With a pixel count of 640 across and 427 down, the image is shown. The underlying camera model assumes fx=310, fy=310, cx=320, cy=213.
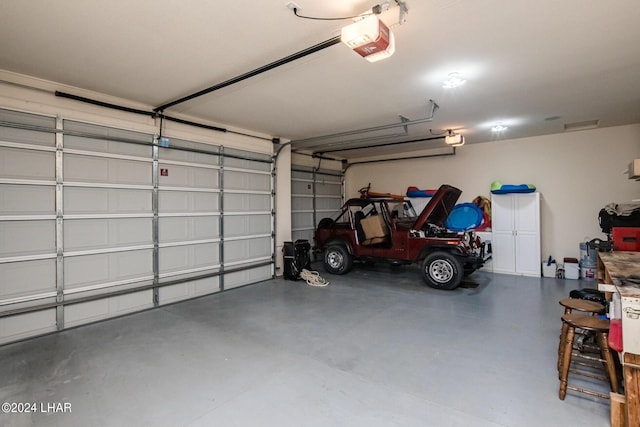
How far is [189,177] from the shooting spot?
5133 millimetres

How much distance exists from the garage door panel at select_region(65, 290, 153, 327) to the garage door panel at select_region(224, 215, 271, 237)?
1.67m

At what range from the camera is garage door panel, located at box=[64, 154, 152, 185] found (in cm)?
388

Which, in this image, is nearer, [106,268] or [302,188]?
[106,268]

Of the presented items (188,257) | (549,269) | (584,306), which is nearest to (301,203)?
(188,257)

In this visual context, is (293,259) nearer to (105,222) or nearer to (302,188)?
(302,188)

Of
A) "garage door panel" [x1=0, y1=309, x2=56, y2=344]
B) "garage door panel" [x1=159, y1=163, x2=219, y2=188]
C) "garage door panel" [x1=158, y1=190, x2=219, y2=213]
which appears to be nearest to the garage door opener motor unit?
→ "garage door panel" [x1=158, y1=190, x2=219, y2=213]

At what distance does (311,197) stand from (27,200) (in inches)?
223

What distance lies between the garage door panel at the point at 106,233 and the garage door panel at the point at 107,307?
73 cm

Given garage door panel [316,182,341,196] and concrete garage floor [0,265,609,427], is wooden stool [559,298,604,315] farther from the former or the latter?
garage door panel [316,182,341,196]

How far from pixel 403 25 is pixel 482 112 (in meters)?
3.13

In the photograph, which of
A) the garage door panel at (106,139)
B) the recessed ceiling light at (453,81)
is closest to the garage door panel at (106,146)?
the garage door panel at (106,139)

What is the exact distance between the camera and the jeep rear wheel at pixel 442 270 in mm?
5402

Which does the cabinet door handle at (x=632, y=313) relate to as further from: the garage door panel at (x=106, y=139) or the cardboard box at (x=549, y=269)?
the cardboard box at (x=549, y=269)

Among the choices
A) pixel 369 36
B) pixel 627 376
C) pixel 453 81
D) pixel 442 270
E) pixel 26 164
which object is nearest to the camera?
pixel 627 376
